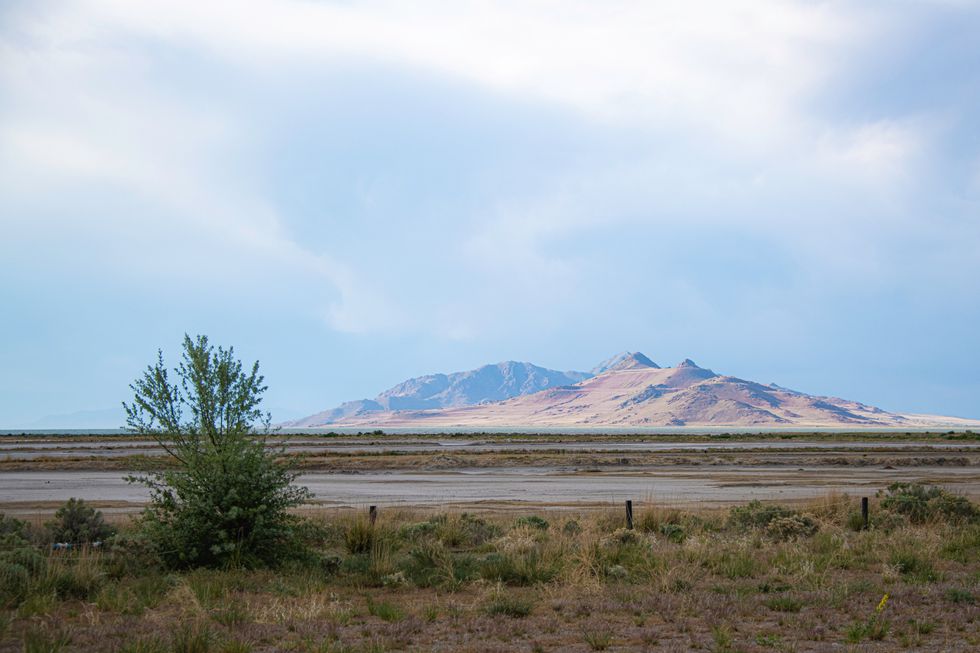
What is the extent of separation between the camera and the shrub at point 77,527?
1586 centimetres

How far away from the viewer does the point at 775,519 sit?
57.6ft

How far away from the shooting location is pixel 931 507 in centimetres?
1925

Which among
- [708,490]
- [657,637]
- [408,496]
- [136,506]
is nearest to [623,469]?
[708,490]

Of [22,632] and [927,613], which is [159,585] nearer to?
[22,632]

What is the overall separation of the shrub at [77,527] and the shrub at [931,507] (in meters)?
18.9

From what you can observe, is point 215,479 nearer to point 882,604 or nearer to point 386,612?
point 386,612

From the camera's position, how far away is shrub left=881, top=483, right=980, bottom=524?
18812mm

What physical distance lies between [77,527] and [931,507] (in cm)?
2015

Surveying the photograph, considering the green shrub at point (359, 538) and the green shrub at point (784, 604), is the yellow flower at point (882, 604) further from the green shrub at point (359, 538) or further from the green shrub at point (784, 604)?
the green shrub at point (359, 538)

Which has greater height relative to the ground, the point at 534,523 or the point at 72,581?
the point at 72,581

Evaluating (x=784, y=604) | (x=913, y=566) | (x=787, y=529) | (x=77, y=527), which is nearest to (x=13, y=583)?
(x=77, y=527)

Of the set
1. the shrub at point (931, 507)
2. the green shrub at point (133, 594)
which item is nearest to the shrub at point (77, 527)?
the green shrub at point (133, 594)

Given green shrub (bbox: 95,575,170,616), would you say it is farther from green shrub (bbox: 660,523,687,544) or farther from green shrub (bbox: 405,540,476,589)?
green shrub (bbox: 660,523,687,544)

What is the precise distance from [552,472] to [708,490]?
15.5 meters
